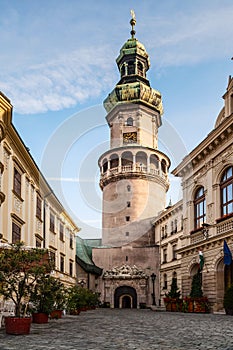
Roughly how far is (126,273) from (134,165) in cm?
1161

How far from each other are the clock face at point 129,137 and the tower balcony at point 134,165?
2534mm

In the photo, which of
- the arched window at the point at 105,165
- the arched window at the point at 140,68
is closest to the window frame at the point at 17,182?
the arched window at the point at 105,165

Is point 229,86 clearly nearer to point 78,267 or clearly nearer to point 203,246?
point 203,246

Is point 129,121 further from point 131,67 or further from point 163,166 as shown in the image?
point 131,67

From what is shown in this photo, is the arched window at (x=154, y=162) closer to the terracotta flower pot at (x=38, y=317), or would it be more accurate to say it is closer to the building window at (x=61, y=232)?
the building window at (x=61, y=232)

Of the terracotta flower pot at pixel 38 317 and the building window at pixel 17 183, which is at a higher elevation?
the building window at pixel 17 183

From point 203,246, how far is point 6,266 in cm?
1688

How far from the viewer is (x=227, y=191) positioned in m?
26.4

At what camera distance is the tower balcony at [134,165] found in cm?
5409

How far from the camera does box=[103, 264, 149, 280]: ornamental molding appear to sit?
167 ft

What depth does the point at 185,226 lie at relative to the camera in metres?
32.1

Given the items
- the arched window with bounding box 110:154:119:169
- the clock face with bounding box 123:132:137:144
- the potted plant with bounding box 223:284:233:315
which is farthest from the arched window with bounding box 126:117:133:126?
the potted plant with bounding box 223:284:233:315

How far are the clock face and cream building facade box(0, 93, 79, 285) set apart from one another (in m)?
19.0

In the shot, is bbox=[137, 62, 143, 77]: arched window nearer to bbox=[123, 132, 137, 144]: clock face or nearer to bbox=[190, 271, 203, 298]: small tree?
bbox=[123, 132, 137, 144]: clock face
